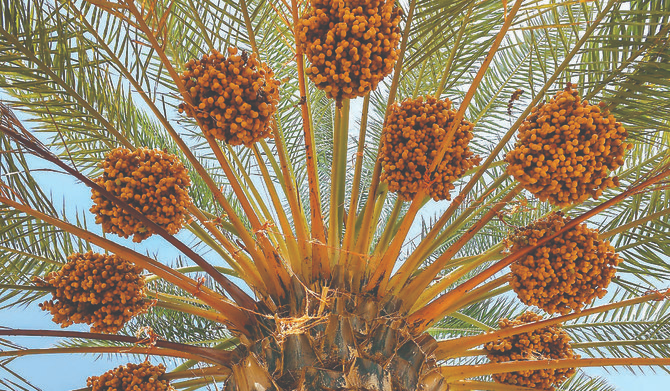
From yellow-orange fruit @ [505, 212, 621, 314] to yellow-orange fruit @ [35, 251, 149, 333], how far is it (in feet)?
6.88

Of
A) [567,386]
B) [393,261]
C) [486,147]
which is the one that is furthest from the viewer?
[486,147]

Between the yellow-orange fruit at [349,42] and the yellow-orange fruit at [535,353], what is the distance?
6.66 feet

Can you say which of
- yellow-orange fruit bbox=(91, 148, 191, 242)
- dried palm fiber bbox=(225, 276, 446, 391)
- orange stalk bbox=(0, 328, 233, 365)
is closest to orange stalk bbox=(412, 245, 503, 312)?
dried palm fiber bbox=(225, 276, 446, 391)

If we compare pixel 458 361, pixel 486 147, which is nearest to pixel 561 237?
pixel 486 147

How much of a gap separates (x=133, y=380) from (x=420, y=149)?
213 cm

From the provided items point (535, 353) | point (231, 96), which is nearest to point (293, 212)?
point (231, 96)

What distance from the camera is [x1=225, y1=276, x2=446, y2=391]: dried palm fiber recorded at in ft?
9.70

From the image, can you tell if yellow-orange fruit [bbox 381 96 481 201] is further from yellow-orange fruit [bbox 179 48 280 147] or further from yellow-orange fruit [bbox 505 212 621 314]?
yellow-orange fruit [bbox 179 48 280 147]

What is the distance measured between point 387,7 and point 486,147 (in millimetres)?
3650

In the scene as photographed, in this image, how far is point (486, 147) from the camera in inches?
246

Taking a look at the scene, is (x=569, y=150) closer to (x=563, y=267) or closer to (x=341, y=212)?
(x=563, y=267)

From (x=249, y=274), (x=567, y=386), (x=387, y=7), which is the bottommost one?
(x=567, y=386)

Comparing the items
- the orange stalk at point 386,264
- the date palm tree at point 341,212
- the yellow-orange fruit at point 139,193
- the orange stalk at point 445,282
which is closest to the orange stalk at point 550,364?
the date palm tree at point 341,212

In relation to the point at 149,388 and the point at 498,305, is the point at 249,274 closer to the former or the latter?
the point at 149,388
